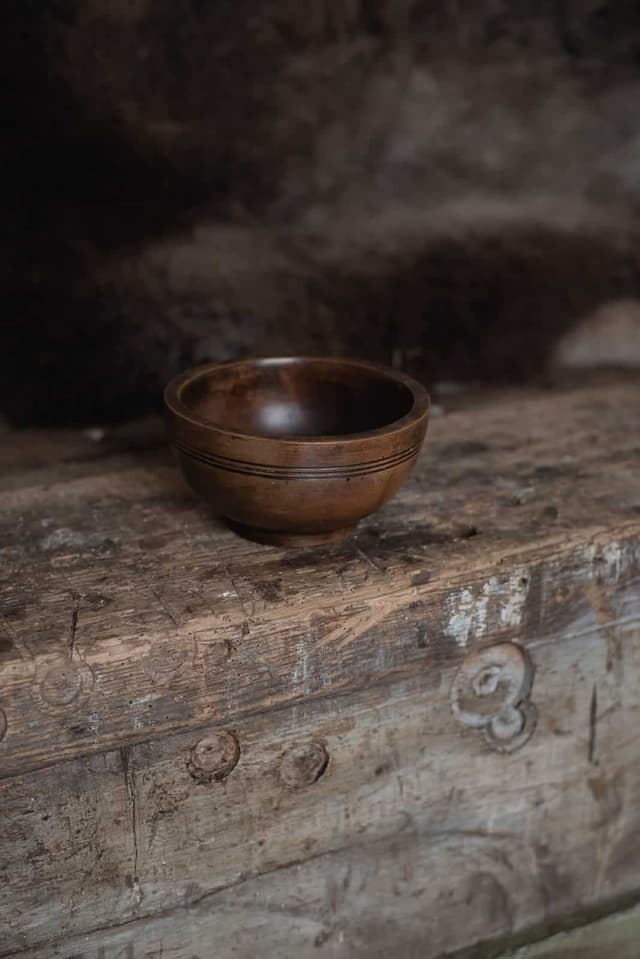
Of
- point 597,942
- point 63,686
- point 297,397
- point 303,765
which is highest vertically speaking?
point 297,397

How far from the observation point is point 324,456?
3.83 feet

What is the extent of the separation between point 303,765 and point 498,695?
11.5 inches

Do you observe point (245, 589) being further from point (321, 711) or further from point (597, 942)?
point (597, 942)

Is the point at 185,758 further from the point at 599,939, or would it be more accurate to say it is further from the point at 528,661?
the point at 599,939

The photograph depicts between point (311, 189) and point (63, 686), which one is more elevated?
point (311, 189)

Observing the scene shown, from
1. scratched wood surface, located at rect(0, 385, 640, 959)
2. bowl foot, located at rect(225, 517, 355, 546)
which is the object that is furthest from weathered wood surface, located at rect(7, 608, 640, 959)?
bowl foot, located at rect(225, 517, 355, 546)

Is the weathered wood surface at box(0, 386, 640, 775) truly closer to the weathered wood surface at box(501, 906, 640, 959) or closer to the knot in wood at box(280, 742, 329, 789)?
the knot in wood at box(280, 742, 329, 789)

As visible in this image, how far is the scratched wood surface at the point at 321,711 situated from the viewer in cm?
117

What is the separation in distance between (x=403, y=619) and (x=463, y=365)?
842 mm

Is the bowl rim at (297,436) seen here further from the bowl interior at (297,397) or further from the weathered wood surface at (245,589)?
the weathered wood surface at (245,589)

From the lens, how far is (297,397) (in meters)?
1.47

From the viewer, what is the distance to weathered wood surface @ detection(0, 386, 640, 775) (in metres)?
1.13

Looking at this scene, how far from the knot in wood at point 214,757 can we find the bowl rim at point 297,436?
370 mm

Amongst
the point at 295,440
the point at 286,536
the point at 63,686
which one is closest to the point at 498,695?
the point at 286,536
